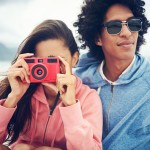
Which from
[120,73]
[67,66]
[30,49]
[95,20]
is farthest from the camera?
[95,20]

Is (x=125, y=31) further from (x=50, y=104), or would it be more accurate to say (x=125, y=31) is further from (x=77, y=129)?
(x=77, y=129)

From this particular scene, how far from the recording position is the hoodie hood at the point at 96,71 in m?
2.50

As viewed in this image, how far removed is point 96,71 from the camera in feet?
8.83

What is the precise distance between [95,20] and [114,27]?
0.28m

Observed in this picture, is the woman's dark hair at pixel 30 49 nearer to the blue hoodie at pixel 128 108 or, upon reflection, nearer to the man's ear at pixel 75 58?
the man's ear at pixel 75 58

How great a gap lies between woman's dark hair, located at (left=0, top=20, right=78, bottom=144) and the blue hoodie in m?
0.42

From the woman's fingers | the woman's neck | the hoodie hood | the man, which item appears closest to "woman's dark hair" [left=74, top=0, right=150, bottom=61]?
the man

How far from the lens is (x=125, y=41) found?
8.21ft

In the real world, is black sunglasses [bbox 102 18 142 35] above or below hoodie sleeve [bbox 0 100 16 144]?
above

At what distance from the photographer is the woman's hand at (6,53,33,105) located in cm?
213

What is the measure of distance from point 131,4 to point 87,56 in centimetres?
57

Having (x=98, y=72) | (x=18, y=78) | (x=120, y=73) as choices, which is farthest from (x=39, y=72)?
(x=120, y=73)

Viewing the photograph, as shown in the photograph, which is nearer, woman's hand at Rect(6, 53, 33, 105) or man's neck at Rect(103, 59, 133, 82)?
woman's hand at Rect(6, 53, 33, 105)

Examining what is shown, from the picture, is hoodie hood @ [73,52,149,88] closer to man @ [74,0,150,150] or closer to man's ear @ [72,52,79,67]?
man @ [74,0,150,150]
